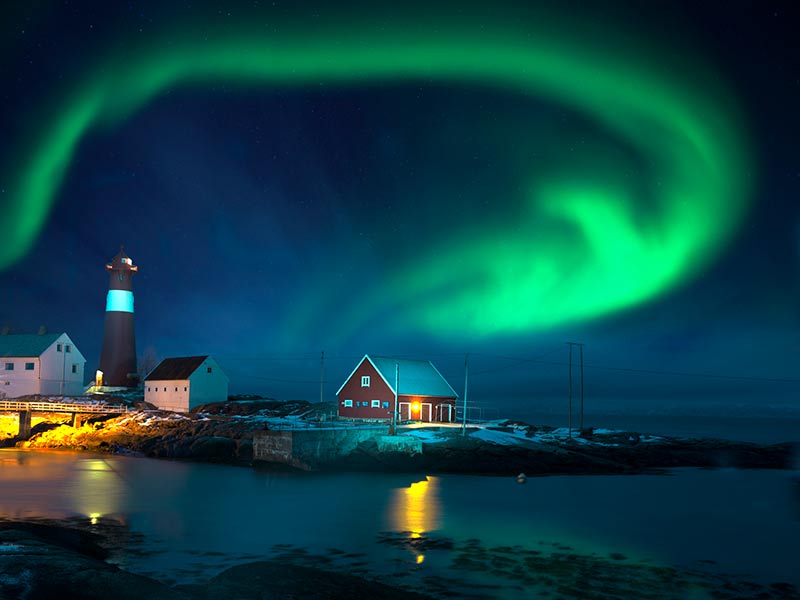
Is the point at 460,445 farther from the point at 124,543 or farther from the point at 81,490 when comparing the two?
the point at 124,543

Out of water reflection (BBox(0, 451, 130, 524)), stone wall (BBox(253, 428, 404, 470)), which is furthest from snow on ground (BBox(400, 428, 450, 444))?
water reflection (BBox(0, 451, 130, 524))

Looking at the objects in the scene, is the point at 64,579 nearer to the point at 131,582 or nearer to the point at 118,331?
the point at 131,582

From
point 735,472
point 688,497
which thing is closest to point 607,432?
point 735,472

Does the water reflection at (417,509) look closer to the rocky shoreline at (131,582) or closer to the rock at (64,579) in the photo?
the rocky shoreline at (131,582)

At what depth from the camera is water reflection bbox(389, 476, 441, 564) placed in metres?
25.5

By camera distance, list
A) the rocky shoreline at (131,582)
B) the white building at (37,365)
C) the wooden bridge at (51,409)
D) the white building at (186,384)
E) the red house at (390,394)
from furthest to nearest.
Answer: the white building at (37,365), the white building at (186,384), the wooden bridge at (51,409), the red house at (390,394), the rocky shoreline at (131,582)

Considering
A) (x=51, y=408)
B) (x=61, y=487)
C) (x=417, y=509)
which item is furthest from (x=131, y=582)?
(x=51, y=408)

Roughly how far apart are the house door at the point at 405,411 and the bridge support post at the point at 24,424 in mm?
33668

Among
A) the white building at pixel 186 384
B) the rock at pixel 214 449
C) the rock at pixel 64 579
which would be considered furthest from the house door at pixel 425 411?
the rock at pixel 64 579

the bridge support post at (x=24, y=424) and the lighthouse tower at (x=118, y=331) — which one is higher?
the lighthouse tower at (x=118, y=331)

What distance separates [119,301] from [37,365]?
429 inches

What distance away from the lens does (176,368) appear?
241ft

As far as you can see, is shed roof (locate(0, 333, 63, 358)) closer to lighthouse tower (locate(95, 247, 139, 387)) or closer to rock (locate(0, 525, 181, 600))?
lighthouse tower (locate(95, 247, 139, 387))

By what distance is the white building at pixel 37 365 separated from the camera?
245 ft
